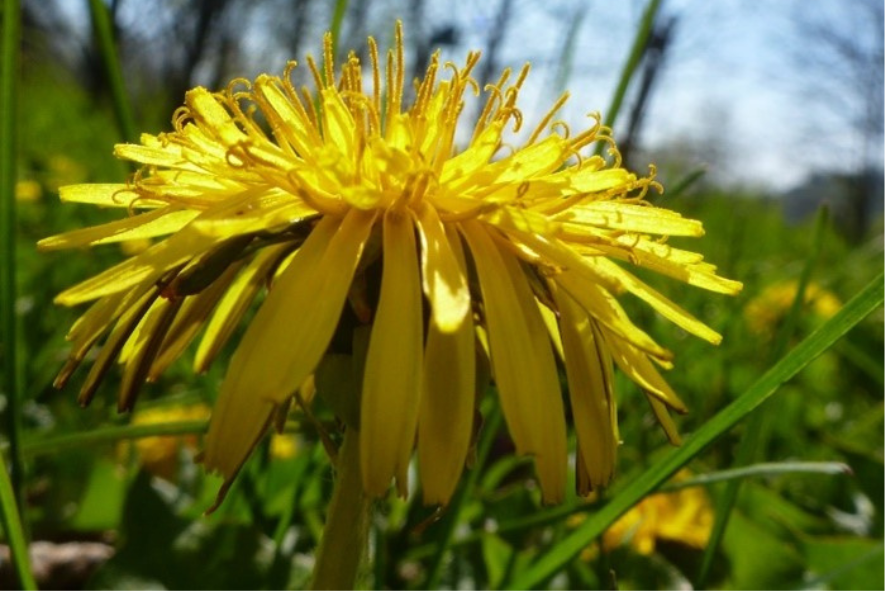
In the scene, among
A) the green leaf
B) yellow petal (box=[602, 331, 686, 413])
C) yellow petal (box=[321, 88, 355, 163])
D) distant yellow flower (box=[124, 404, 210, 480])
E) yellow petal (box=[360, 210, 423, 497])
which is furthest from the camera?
distant yellow flower (box=[124, 404, 210, 480])

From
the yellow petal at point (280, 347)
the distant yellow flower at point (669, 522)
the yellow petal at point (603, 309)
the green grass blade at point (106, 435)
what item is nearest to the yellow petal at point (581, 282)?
the yellow petal at point (603, 309)

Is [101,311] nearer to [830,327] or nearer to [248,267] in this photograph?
[248,267]

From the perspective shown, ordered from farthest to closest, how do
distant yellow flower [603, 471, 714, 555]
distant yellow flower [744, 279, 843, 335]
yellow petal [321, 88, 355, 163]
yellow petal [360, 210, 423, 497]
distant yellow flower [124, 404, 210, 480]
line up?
1. distant yellow flower [744, 279, 843, 335]
2. distant yellow flower [124, 404, 210, 480]
3. distant yellow flower [603, 471, 714, 555]
4. yellow petal [321, 88, 355, 163]
5. yellow petal [360, 210, 423, 497]

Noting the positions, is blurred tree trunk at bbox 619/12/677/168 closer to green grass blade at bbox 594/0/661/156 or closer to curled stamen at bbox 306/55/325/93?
green grass blade at bbox 594/0/661/156

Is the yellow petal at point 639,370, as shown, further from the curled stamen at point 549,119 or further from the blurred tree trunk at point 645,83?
the blurred tree trunk at point 645,83

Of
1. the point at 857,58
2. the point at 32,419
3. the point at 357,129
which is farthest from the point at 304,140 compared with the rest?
the point at 857,58

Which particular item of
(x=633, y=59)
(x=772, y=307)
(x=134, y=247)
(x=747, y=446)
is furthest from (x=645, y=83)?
(x=747, y=446)

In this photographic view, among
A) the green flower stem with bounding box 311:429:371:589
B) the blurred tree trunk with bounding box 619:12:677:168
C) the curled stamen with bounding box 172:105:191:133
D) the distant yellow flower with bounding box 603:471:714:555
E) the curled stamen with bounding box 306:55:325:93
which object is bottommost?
the distant yellow flower with bounding box 603:471:714:555

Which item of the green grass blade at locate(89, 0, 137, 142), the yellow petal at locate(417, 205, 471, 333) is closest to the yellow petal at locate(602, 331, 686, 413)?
the yellow petal at locate(417, 205, 471, 333)

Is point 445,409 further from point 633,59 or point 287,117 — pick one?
point 633,59
